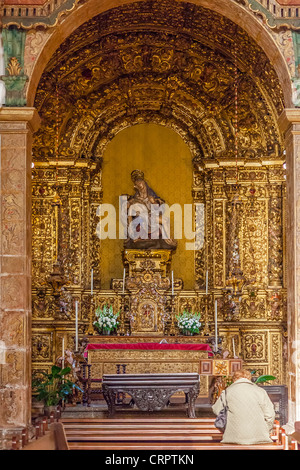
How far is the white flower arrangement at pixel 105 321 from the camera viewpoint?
1691cm

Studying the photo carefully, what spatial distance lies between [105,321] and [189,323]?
177 cm

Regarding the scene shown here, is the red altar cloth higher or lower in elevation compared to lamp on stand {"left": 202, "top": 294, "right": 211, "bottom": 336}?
lower

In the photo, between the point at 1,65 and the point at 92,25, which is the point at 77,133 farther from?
the point at 1,65

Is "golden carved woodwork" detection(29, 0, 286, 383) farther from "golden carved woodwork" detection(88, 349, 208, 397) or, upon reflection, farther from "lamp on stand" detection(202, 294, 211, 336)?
"golden carved woodwork" detection(88, 349, 208, 397)

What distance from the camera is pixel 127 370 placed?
16.0 meters

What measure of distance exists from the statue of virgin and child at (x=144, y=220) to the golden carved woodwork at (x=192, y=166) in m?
0.45

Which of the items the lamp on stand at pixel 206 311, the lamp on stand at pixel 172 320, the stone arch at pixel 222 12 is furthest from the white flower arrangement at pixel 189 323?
the stone arch at pixel 222 12

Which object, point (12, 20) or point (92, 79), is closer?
point (12, 20)

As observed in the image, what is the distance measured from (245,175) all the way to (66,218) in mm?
4148

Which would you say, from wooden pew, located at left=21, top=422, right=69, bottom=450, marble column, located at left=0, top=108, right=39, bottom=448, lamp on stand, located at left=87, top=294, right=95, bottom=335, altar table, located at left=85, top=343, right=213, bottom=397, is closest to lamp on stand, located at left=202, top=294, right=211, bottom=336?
altar table, located at left=85, top=343, right=213, bottom=397

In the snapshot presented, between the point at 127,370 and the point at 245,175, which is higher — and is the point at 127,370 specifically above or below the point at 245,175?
below

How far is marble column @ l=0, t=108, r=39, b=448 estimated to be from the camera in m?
11.8

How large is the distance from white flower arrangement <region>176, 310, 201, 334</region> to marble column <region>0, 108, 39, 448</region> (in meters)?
5.55
